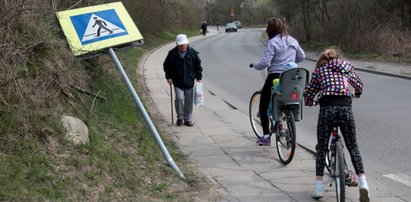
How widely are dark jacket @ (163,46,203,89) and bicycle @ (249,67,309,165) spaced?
7.63ft

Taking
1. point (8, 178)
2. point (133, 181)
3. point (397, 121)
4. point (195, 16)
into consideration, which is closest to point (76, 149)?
point (133, 181)

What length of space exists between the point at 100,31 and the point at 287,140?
2744 mm

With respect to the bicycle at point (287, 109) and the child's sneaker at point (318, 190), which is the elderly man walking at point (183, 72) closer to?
the bicycle at point (287, 109)

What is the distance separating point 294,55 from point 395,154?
1.96 meters

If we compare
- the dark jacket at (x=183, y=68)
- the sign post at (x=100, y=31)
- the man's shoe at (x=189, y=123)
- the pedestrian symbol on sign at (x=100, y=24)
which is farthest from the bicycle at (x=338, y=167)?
the man's shoe at (x=189, y=123)

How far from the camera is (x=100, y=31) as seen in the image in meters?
6.25

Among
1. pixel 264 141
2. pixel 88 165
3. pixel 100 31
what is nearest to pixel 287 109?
pixel 264 141

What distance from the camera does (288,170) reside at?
640 cm

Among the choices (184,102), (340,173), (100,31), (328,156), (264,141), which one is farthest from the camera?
(184,102)

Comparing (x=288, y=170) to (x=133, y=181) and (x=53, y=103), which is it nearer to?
(x=133, y=181)

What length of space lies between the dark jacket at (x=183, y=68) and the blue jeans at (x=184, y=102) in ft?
0.30

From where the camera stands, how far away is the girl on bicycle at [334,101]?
15.9 feet

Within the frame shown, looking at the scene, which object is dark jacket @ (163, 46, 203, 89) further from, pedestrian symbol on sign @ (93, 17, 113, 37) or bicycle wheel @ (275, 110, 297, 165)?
pedestrian symbol on sign @ (93, 17, 113, 37)

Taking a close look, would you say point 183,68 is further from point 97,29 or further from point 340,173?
point 340,173
